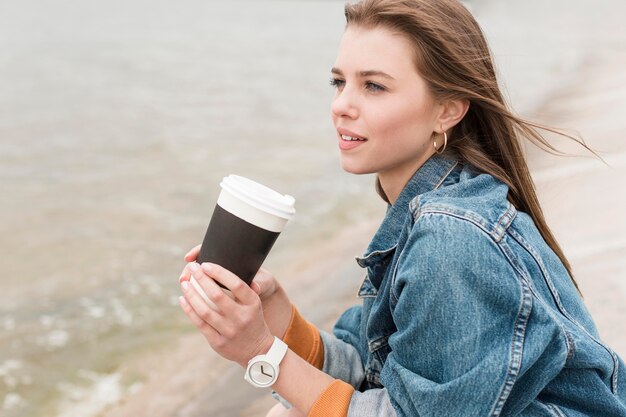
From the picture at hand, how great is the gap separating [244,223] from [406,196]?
20.8 inches

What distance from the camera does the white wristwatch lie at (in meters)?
2.11

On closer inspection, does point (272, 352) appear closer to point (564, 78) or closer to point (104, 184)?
point (104, 184)

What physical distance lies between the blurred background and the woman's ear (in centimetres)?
177

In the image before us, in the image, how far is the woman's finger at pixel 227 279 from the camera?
201 centimetres

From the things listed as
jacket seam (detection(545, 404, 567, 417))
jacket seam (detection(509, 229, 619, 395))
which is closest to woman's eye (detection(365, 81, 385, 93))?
jacket seam (detection(509, 229, 619, 395))

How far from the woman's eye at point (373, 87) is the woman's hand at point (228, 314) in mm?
662

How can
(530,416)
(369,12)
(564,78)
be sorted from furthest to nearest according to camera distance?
(564,78)
(369,12)
(530,416)

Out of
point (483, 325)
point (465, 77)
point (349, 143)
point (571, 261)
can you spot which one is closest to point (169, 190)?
point (571, 261)

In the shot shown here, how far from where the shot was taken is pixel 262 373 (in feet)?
6.99

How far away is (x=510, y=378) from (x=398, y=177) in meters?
0.79

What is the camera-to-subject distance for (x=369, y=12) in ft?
7.57

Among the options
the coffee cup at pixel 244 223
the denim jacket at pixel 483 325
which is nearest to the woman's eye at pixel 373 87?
the denim jacket at pixel 483 325

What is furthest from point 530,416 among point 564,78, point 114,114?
point 564,78

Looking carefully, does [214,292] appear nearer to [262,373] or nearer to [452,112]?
[262,373]
